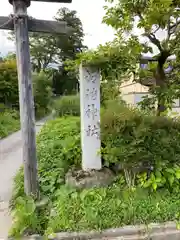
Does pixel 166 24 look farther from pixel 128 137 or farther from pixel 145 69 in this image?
pixel 128 137

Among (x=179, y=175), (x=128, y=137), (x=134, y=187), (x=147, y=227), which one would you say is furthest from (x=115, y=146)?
(x=147, y=227)

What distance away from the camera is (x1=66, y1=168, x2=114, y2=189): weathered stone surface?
3222 millimetres

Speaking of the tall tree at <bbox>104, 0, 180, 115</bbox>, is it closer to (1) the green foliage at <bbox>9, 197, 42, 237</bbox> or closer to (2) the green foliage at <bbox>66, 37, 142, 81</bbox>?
(2) the green foliage at <bbox>66, 37, 142, 81</bbox>

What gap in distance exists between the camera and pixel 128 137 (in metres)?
3.37

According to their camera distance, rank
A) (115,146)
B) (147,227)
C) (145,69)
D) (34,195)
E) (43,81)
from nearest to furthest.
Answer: (147,227), (34,195), (115,146), (145,69), (43,81)

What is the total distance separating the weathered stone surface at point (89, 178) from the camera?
10.6 ft

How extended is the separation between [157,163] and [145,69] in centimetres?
181

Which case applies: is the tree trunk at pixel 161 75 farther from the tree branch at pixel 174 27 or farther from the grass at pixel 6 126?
the grass at pixel 6 126

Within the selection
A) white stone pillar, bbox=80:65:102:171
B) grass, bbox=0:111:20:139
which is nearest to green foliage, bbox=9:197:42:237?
white stone pillar, bbox=80:65:102:171

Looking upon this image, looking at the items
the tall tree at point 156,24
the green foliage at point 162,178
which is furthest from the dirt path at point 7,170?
the tall tree at point 156,24

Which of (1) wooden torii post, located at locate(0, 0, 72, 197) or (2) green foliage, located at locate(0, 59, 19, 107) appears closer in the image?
(1) wooden torii post, located at locate(0, 0, 72, 197)

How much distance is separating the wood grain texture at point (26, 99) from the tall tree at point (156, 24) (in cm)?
156

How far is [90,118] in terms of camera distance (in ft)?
11.1

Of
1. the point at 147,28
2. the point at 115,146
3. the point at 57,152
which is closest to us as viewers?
the point at 115,146
